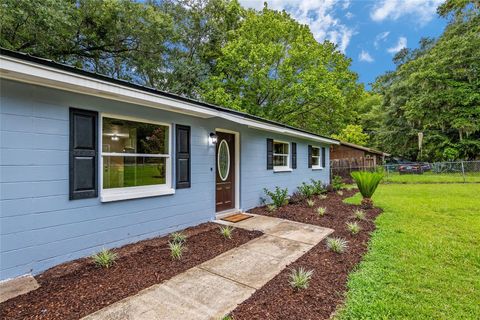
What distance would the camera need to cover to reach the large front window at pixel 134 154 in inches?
156

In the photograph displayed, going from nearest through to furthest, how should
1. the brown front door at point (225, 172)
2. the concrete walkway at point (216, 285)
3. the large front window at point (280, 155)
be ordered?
the concrete walkway at point (216, 285) < the brown front door at point (225, 172) < the large front window at point (280, 155)

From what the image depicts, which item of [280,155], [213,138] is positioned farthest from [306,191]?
[213,138]

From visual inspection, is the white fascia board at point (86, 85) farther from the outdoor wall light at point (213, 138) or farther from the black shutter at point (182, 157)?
the outdoor wall light at point (213, 138)

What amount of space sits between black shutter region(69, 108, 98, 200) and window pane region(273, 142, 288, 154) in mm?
6022

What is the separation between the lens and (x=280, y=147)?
9.05 metres

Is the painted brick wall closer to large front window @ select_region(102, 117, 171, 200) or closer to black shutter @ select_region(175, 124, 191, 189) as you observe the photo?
large front window @ select_region(102, 117, 171, 200)

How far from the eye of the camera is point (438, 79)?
19.9 meters

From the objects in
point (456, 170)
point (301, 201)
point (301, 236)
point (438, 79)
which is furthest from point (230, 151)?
point (438, 79)

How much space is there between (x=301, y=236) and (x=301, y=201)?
3880 millimetres

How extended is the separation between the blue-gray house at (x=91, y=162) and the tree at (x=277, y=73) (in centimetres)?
890

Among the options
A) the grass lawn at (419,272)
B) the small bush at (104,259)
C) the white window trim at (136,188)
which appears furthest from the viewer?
the white window trim at (136,188)

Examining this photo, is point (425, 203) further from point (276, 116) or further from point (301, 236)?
point (276, 116)

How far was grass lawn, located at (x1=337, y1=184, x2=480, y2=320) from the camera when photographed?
2.50 metres

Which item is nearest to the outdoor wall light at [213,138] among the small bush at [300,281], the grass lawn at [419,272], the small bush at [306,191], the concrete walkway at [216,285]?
the concrete walkway at [216,285]
